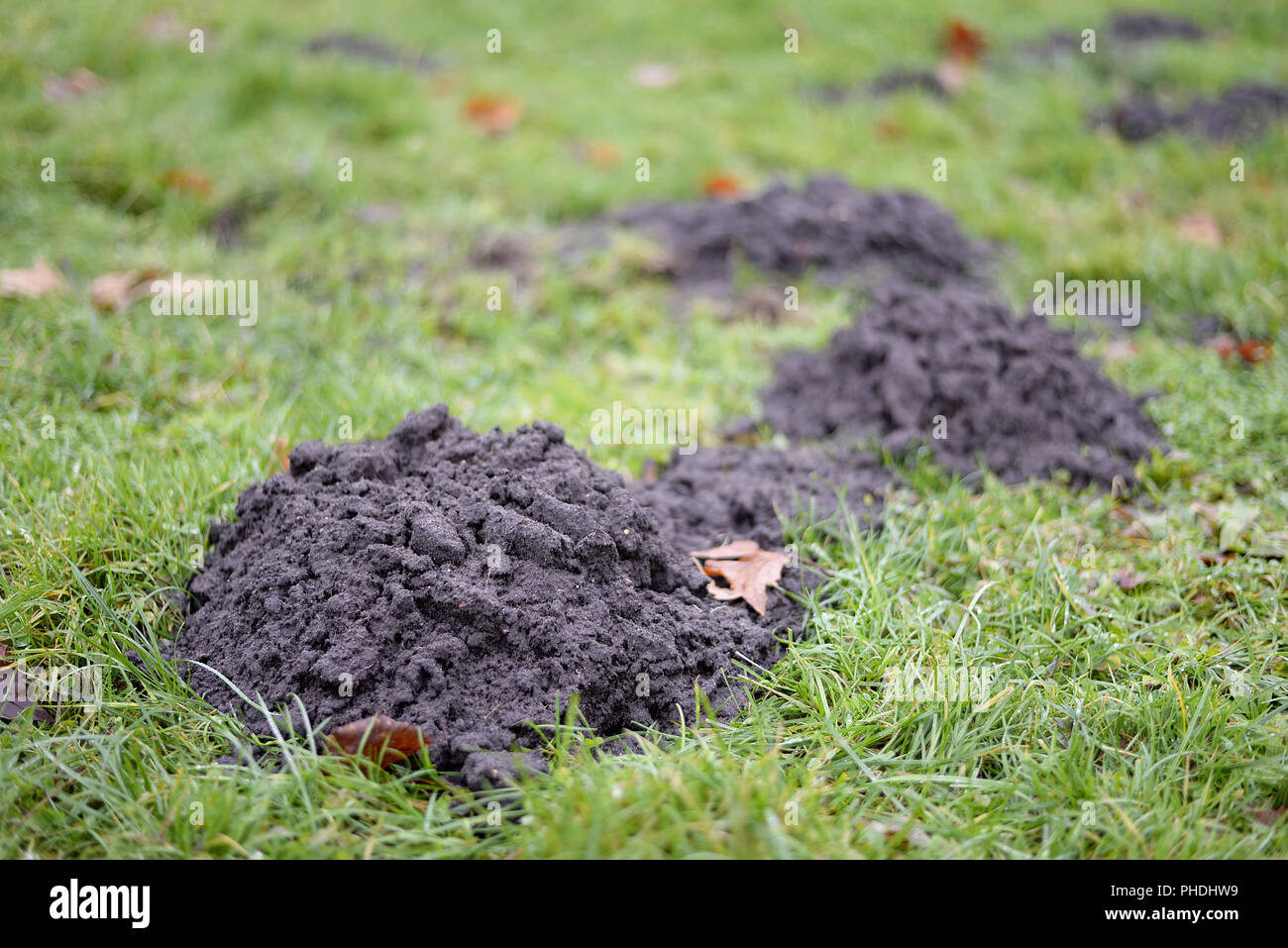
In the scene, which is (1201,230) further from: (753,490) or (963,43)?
(753,490)

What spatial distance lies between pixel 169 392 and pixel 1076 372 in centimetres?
398

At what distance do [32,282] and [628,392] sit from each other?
9.33 feet

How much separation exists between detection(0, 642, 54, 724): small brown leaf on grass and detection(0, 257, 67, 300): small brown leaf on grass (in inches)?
91.3

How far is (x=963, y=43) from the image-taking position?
763 cm

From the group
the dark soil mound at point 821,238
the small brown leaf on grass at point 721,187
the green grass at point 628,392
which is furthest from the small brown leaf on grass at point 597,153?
the dark soil mound at point 821,238

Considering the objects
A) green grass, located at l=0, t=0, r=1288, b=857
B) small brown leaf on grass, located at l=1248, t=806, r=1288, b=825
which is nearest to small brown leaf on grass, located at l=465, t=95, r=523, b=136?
green grass, located at l=0, t=0, r=1288, b=857

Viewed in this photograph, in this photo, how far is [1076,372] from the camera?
3.88 m

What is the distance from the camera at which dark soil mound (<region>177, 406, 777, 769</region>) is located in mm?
2346

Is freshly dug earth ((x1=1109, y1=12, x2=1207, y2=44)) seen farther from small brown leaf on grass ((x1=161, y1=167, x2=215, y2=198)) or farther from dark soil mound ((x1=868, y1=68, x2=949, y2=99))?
small brown leaf on grass ((x1=161, y1=167, x2=215, y2=198))

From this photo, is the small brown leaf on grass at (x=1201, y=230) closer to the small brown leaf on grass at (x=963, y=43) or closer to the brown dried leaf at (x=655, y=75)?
the small brown leaf on grass at (x=963, y=43)

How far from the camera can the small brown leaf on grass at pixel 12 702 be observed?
7.75ft

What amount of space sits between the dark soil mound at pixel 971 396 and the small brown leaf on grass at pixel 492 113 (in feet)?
11.2

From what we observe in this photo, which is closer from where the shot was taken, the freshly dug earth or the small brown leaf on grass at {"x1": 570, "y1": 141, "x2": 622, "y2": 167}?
the small brown leaf on grass at {"x1": 570, "y1": 141, "x2": 622, "y2": 167}

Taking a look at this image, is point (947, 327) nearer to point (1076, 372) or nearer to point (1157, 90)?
point (1076, 372)
